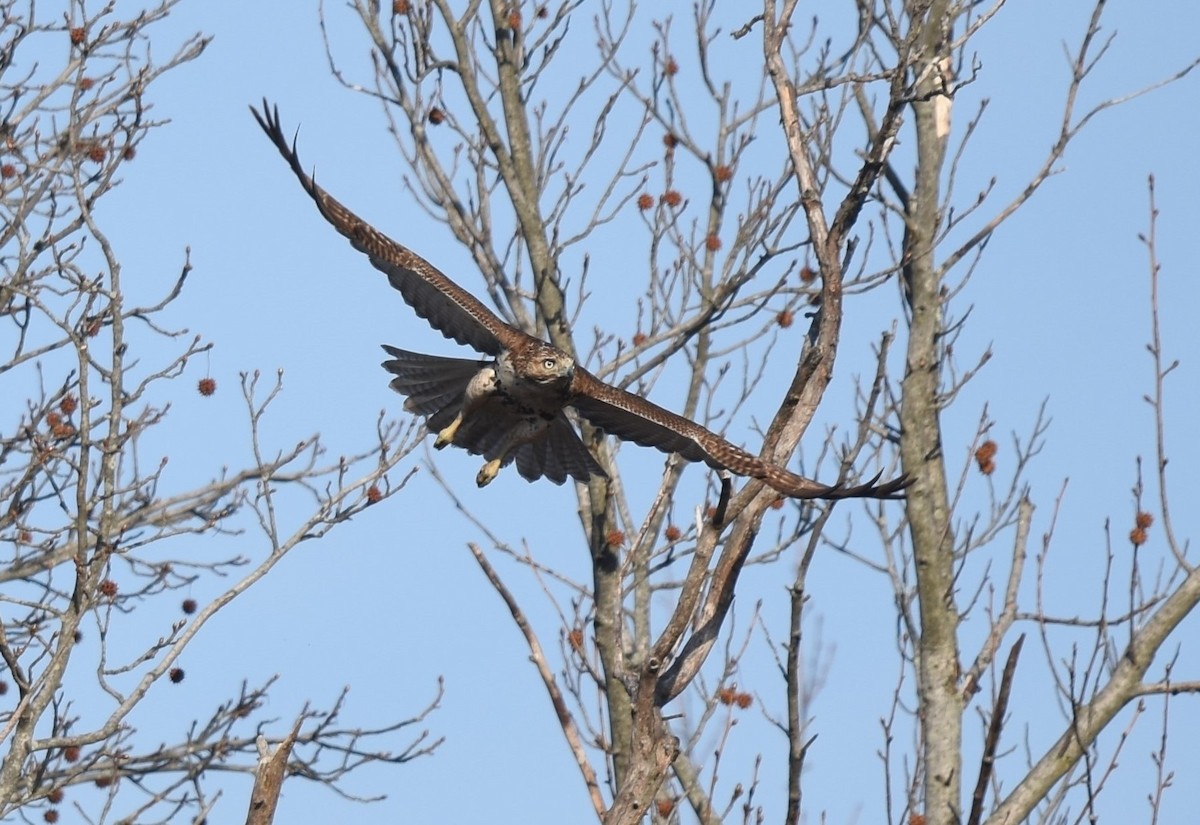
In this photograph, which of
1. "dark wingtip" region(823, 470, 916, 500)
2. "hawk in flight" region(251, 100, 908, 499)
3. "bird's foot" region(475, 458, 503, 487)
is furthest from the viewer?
"bird's foot" region(475, 458, 503, 487)

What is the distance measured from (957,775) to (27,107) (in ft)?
20.5

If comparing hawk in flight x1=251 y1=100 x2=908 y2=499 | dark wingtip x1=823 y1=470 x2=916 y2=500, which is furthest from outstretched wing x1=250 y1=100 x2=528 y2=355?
dark wingtip x1=823 y1=470 x2=916 y2=500

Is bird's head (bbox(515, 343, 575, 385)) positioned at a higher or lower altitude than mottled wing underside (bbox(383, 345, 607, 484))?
lower

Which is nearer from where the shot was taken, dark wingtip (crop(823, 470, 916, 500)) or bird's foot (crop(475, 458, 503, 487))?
dark wingtip (crop(823, 470, 916, 500))

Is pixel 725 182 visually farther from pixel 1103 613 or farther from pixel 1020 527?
pixel 1103 613

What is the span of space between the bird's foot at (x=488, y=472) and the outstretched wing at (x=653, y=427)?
0.48 meters

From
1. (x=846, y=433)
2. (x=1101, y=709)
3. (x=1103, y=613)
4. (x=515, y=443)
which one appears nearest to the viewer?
(x=1103, y=613)

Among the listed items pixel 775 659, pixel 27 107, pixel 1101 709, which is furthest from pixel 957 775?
pixel 27 107

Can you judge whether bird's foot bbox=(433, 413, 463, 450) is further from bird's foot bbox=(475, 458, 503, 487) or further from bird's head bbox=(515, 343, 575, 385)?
bird's head bbox=(515, 343, 575, 385)

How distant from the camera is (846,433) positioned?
31.5 feet

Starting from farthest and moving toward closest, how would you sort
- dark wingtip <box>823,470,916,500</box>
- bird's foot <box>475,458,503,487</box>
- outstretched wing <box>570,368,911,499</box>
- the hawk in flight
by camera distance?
1. bird's foot <box>475,458,503,487</box>
2. the hawk in flight
3. outstretched wing <box>570,368,911,499</box>
4. dark wingtip <box>823,470,916,500</box>

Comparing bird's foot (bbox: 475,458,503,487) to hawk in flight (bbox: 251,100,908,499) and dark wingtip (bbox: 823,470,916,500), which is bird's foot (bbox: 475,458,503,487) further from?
dark wingtip (bbox: 823,470,916,500)

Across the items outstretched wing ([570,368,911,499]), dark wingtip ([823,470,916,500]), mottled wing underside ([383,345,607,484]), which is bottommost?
dark wingtip ([823,470,916,500])

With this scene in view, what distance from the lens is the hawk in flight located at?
8.27 meters
